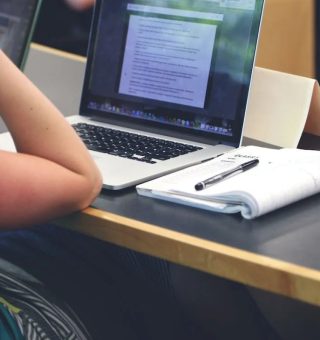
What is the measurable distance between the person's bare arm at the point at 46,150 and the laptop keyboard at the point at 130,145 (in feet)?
0.70

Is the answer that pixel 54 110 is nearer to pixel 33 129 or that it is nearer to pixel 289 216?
pixel 33 129

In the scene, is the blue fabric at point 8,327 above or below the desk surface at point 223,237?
below

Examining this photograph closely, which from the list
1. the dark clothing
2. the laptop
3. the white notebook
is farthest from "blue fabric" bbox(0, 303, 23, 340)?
the laptop

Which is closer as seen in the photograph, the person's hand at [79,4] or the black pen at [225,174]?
the black pen at [225,174]

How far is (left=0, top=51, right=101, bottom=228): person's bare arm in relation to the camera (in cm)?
76

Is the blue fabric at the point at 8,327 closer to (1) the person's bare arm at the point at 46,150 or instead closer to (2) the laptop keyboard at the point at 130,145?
(1) the person's bare arm at the point at 46,150

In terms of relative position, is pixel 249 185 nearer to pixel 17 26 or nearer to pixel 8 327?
pixel 8 327

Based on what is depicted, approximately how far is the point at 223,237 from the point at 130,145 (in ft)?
1.23

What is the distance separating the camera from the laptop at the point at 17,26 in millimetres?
1408

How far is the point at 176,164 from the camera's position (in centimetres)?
99

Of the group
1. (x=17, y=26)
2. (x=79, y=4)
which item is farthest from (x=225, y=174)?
(x=79, y=4)

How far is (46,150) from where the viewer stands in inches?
31.4

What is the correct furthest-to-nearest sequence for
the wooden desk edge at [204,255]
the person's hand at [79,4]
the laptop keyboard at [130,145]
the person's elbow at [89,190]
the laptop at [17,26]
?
the person's hand at [79,4] < the laptop at [17,26] < the laptop keyboard at [130,145] < the person's elbow at [89,190] < the wooden desk edge at [204,255]

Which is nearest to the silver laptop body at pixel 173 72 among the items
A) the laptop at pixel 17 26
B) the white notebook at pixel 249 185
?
the white notebook at pixel 249 185
